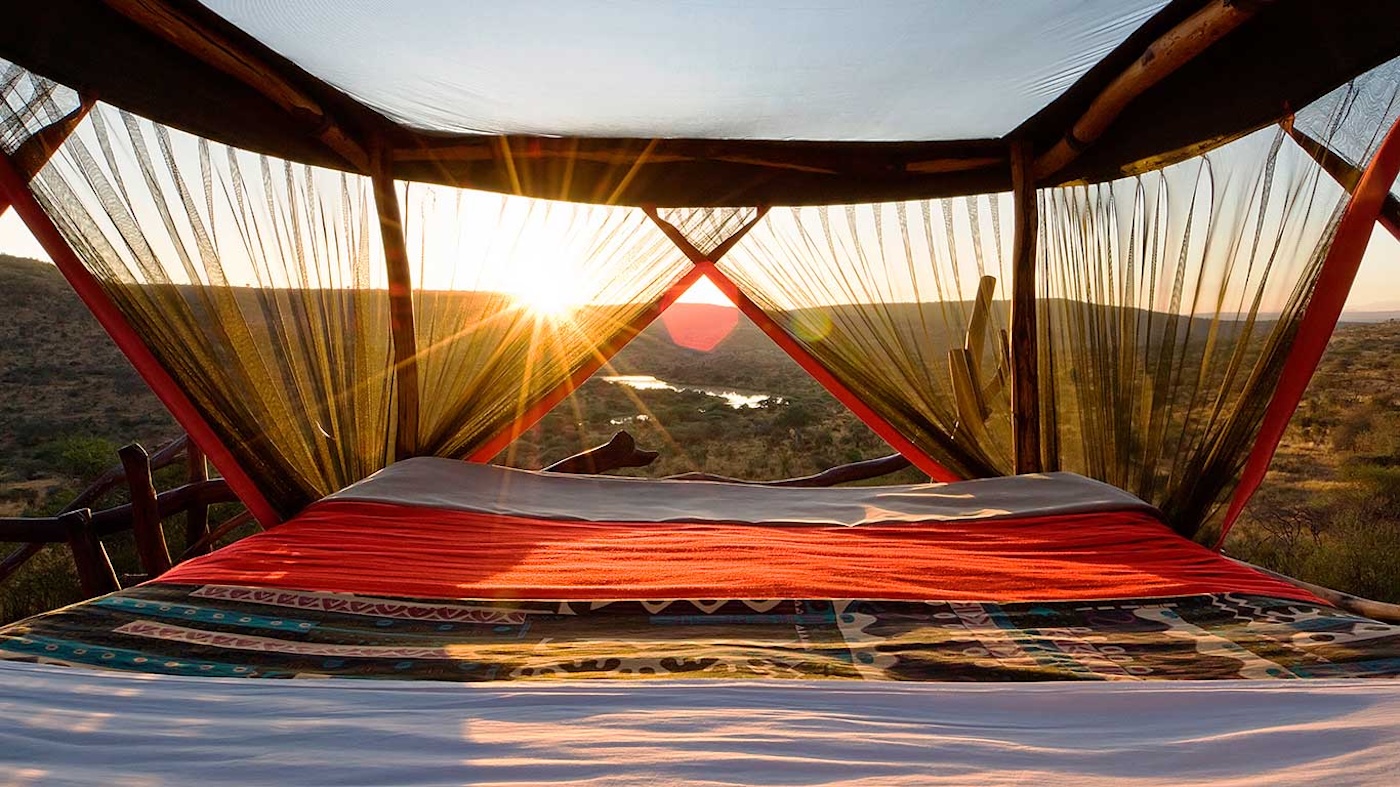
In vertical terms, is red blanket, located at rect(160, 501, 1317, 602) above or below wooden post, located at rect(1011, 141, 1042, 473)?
below

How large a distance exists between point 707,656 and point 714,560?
0.62 m

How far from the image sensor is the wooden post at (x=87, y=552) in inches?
87.2

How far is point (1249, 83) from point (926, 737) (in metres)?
2.06

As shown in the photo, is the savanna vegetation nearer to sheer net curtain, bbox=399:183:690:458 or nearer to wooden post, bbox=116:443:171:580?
sheer net curtain, bbox=399:183:690:458

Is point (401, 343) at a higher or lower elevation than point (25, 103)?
lower

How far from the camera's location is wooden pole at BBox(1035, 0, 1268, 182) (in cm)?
186

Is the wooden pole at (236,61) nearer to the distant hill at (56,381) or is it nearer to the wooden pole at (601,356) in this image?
the wooden pole at (601,356)

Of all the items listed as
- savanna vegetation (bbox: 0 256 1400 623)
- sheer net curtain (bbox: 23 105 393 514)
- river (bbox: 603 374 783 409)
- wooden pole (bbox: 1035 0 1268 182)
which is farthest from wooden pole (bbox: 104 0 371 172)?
river (bbox: 603 374 783 409)

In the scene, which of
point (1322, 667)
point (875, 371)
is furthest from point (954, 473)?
point (1322, 667)

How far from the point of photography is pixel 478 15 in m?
1.97

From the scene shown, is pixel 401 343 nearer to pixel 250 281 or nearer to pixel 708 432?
Result: pixel 250 281

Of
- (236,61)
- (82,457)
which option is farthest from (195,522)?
(82,457)

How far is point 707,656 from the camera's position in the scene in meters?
1.18

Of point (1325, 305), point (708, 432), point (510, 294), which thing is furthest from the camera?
point (708, 432)
